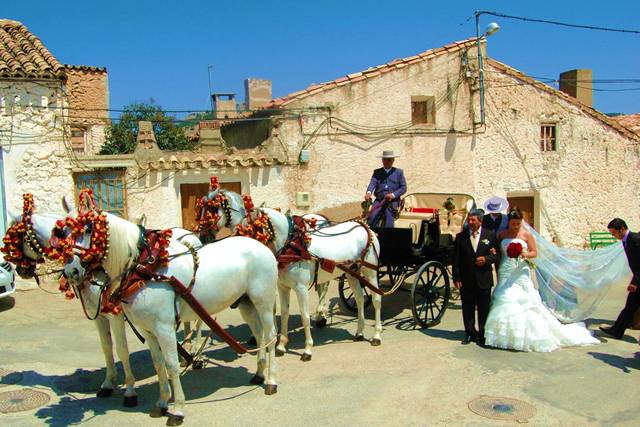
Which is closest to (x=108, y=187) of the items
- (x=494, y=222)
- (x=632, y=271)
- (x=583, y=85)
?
(x=494, y=222)

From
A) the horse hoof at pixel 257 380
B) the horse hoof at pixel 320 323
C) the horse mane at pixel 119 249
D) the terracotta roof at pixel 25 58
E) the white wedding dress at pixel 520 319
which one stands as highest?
the terracotta roof at pixel 25 58

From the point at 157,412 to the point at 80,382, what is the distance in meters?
1.68

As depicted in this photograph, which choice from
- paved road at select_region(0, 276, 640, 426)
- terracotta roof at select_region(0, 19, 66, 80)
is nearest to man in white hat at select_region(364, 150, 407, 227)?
paved road at select_region(0, 276, 640, 426)

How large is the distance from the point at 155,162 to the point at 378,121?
5688mm

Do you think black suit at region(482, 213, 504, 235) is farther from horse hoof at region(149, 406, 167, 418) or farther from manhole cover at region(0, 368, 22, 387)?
manhole cover at region(0, 368, 22, 387)

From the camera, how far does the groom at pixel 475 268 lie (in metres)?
7.45

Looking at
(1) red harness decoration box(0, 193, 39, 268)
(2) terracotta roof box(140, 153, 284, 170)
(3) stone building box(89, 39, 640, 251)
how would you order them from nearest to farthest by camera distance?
(1) red harness decoration box(0, 193, 39, 268) → (2) terracotta roof box(140, 153, 284, 170) → (3) stone building box(89, 39, 640, 251)

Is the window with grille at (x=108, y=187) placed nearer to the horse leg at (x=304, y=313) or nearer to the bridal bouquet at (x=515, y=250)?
the horse leg at (x=304, y=313)

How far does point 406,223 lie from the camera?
31.8ft

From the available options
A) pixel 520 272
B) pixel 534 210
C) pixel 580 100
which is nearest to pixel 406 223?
pixel 520 272

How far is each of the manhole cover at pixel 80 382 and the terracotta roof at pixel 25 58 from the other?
696cm

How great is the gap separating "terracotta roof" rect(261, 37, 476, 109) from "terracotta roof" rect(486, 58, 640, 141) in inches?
41.7

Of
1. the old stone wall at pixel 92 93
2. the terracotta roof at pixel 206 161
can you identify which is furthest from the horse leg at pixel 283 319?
the old stone wall at pixel 92 93

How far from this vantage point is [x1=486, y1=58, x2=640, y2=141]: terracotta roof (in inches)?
603
